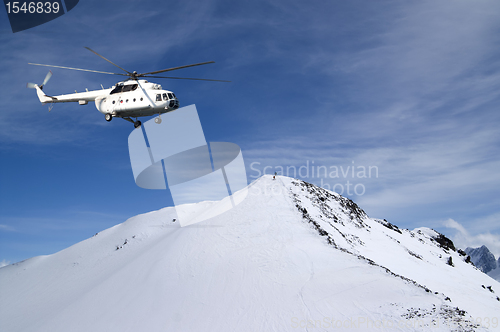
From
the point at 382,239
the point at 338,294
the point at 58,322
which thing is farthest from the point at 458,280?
the point at 58,322

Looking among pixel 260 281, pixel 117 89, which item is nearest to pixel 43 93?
pixel 117 89

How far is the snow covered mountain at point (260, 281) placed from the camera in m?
23.2

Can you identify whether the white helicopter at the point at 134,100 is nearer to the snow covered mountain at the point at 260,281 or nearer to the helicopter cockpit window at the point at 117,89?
the helicopter cockpit window at the point at 117,89

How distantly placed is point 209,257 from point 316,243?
37.4ft

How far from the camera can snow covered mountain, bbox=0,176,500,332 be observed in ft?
76.1

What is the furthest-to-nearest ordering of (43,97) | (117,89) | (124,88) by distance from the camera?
(43,97), (117,89), (124,88)

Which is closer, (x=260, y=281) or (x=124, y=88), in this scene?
(x=124, y=88)

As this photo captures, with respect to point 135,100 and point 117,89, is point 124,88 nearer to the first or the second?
point 117,89

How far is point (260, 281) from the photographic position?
28.2 m

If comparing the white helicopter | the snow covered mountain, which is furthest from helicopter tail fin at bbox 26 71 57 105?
the snow covered mountain

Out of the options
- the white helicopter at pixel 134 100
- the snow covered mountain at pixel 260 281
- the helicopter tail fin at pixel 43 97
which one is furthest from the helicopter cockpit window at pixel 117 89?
the snow covered mountain at pixel 260 281

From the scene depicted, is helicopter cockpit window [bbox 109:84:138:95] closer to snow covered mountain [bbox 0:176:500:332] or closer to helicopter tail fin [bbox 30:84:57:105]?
helicopter tail fin [bbox 30:84:57:105]

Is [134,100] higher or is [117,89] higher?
[117,89]

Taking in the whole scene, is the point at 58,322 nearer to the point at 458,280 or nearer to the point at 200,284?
the point at 200,284
